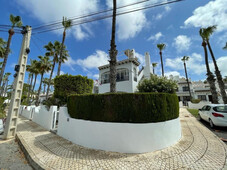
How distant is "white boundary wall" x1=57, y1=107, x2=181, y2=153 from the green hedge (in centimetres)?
22

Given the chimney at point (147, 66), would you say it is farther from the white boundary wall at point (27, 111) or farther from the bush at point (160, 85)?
the white boundary wall at point (27, 111)

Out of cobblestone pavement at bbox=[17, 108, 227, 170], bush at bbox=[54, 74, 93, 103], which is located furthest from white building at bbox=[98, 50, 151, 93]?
cobblestone pavement at bbox=[17, 108, 227, 170]

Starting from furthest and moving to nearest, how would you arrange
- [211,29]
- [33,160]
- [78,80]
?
[211,29], [78,80], [33,160]

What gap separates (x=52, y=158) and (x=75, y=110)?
6.68 feet

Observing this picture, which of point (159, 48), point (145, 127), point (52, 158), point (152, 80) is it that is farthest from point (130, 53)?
point (52, 158)

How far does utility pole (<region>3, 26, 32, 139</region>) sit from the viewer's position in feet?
18.9

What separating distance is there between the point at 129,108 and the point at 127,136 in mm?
1034

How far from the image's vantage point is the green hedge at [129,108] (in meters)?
3.89

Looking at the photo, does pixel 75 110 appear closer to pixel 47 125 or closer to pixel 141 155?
pixel 141 155

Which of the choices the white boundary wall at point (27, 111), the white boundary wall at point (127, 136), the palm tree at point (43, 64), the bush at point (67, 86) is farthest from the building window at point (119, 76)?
the palm tree at point (43, 64)

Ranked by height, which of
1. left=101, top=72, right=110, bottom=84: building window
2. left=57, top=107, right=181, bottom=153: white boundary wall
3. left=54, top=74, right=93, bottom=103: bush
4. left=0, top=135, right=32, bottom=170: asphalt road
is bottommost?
left=0, top=135, right=32, bottom=170: asphalt road

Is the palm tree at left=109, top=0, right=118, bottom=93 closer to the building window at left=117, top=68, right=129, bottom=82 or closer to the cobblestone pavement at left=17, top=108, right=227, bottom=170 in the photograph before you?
the cobblestone pavement at left=17, top=108, right=227, bottom=170

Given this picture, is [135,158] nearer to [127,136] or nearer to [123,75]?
[127,136]

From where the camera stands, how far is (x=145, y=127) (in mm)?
3707
